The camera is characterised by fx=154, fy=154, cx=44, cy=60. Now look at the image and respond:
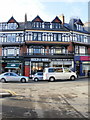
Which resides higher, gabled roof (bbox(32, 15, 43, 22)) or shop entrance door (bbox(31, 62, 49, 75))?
gabled roof (bbox(32, 15, 43, 22))

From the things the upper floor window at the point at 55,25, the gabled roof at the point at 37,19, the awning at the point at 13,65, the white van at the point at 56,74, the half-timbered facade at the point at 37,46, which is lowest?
the white van at the point at 56,74

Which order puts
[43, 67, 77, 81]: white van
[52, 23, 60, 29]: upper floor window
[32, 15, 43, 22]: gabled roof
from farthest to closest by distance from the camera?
1. [52, 23, 60, 29]: upper floor window
2. [32, 15, 43, 22]: gabled roof
3. [43, 67, 77, 81]: white van

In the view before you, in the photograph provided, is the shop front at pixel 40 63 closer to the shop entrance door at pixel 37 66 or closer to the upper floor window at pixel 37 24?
the shop entrance door at pixel 37 66

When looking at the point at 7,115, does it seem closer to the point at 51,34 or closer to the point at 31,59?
the point at 31,59

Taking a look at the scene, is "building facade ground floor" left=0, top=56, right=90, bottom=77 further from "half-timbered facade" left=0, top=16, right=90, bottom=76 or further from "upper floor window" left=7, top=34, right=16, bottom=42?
"upper floor window" left=7, top=34, right=16, bottom=42

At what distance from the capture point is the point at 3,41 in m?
33.2

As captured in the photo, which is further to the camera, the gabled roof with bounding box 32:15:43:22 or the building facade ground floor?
the gabled roof with bounding box 32:15:43:22

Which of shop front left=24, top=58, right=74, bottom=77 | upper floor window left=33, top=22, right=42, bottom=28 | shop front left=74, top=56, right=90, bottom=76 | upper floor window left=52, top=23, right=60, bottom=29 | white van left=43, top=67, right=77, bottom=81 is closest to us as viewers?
white van left=43, top=67, right=77, bottom=81

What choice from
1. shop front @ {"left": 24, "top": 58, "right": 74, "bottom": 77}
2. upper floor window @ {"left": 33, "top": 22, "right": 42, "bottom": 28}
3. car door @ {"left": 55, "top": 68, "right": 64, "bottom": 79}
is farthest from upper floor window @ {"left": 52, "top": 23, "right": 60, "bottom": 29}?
car door @ {"left": 55, "top": 68, "right": 64, "bottom": 79}

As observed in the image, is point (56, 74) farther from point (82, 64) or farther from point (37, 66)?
point (82, 64)

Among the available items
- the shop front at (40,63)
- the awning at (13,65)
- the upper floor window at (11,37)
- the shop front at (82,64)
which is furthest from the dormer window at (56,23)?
the awning at (13,65)

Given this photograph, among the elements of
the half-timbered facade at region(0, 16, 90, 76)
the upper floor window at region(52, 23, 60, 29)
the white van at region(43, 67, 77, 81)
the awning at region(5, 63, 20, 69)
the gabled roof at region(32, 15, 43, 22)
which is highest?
the gabled roof at region(32, 15, 43, 22)

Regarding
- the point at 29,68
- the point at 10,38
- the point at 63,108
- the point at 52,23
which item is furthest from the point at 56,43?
the point at 63,108

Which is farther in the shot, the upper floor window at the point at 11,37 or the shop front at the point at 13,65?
the upper floor window at the point at 11,37
